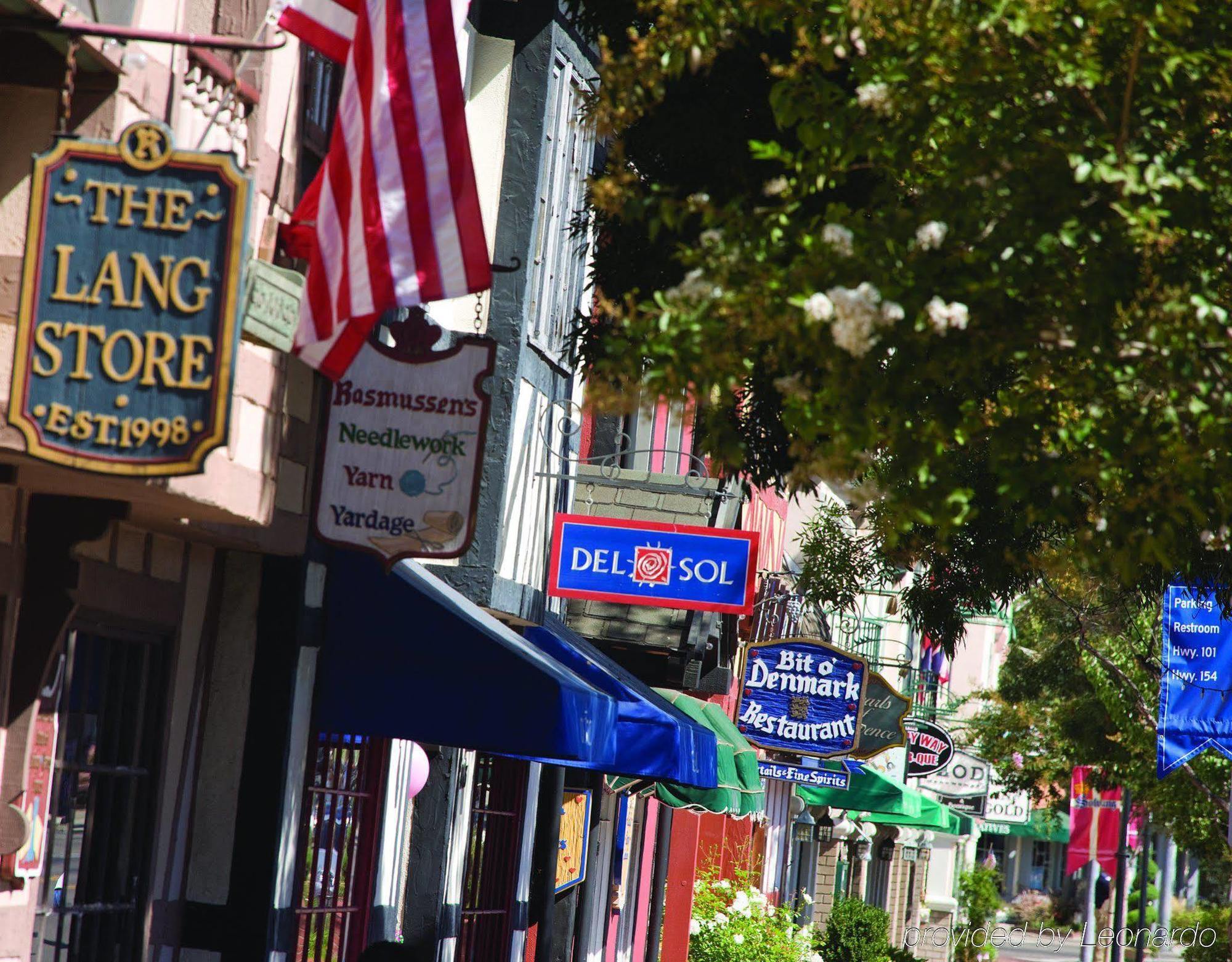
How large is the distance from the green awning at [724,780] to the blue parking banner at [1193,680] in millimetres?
3361

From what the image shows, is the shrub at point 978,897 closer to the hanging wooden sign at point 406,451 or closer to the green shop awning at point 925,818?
the green shop awning at point 925,818

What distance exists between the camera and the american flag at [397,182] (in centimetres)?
717

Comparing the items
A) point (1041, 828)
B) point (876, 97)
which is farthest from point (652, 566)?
point (1041, 828)

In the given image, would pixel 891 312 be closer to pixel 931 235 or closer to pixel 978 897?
pixel 931 235

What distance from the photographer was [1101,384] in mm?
5625

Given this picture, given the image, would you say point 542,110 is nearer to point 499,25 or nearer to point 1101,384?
point 499,25

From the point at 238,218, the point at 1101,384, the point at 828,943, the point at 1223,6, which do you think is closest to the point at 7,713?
the point at 238,218

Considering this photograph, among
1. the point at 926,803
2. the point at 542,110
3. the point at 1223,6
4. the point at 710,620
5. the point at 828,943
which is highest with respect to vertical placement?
the point at 542,110

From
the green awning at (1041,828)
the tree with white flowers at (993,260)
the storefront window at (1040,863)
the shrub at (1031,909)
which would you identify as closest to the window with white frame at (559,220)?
the tree with white flowers at (993,260)

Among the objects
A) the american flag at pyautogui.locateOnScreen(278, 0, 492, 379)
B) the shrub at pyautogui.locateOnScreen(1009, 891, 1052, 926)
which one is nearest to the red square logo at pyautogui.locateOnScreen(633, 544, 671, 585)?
the american flag at pyautogui.locateOnScreen(278, 0, 492, 379)

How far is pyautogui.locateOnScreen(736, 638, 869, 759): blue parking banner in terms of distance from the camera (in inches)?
683

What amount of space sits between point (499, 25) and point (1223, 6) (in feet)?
22.2

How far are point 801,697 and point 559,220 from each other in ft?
23.2

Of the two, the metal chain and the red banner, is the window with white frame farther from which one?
the red banner
